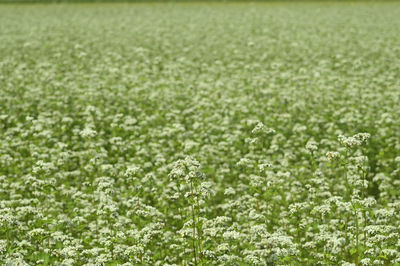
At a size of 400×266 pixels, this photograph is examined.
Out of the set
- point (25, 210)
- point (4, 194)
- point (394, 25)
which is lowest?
point (4, 194)

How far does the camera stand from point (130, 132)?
16.2 metres

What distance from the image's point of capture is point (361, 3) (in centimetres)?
5475

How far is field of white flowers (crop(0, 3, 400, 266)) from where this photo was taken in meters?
8.72

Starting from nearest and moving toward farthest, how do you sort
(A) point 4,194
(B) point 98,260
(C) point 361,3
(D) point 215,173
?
(B) point 98,260, (A) point 4,194, (D) point 215,173, (C) point 361,3

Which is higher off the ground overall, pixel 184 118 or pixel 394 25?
pixel 394 25

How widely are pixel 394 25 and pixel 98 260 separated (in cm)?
3450

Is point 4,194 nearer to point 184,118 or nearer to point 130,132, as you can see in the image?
point 130,132

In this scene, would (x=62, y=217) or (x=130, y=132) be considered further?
(x=130, y=132)

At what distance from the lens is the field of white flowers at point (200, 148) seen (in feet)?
28.6

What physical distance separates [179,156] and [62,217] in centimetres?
467

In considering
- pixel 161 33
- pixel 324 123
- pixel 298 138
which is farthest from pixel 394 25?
pixel 298 138

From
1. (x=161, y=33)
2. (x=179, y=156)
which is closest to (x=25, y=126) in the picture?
(x=179, y=156)

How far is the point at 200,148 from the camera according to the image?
14.8 meters

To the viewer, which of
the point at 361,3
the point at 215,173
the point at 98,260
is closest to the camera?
the point at 98,260
